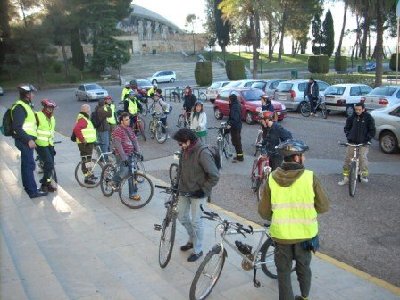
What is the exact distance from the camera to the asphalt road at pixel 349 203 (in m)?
6.12

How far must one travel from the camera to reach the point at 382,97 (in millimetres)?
18297

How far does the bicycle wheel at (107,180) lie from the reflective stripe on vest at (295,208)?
5337 millimetres

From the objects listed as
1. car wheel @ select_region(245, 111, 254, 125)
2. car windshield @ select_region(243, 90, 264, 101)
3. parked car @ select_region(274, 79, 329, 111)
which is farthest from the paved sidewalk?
parked car @ select_region(274, 79, 329, 111)

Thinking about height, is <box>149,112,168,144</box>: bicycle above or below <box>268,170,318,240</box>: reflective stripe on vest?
below

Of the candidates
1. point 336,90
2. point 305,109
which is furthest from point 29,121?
point 336,90

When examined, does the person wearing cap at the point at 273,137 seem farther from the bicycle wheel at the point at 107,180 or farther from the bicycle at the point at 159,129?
the bicycle at the point at 159,129

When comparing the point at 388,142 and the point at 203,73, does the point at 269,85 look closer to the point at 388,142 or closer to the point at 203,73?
the point at 388,142

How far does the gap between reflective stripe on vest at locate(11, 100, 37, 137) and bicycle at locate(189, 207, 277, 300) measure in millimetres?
5003

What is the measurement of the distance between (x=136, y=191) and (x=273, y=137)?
9.21ft

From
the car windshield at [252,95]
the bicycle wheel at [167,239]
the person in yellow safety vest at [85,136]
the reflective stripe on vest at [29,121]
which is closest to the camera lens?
the bicycle wheel at [167,239]

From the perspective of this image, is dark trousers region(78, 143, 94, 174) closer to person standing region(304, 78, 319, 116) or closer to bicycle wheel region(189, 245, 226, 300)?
bicycle wheel region(189, 245, 226, 300)

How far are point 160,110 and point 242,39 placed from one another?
69182 millimetres

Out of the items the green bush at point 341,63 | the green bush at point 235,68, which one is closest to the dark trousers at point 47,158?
the green bush at point 235,68

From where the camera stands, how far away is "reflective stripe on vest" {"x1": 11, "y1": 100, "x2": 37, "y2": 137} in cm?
841
